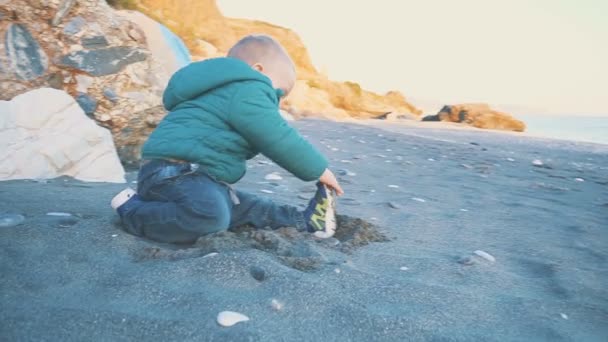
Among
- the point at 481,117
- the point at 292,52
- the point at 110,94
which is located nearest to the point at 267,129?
the point at 110,94

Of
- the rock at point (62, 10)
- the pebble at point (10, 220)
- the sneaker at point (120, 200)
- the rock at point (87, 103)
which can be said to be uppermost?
the rock at point (62, 10)

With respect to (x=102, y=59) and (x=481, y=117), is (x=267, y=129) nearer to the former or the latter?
(x=102, y=59)

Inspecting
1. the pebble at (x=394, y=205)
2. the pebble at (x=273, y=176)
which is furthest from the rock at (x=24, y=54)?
the pebble at (x=394, y=205)

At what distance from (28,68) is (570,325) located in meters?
3.94

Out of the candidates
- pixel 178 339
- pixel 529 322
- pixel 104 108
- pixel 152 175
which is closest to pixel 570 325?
pixel 529 322

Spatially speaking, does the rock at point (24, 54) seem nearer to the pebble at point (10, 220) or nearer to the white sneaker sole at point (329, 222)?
the pebble at point (10, 220)

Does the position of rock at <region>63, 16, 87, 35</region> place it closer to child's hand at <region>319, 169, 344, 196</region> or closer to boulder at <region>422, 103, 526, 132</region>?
child's hand at <region>319, 169, 344, 196</region>

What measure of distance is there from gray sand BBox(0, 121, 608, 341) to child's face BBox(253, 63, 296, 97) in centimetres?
74

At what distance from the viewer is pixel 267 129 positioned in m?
2.21

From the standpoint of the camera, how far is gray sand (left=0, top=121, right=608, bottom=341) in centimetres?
145

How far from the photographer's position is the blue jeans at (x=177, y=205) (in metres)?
2.11

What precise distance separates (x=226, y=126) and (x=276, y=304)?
0.99m

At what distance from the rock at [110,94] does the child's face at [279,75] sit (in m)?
2.08

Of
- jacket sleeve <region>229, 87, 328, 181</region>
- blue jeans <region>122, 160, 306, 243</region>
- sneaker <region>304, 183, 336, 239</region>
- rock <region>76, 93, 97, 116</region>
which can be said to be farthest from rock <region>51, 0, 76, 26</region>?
sneaker <region>304, 183, 336, 239</region>
